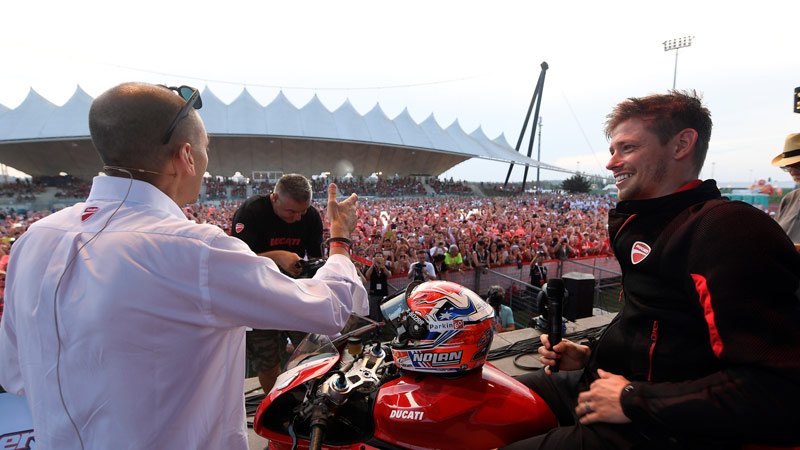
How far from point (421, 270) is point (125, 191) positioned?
4.15 m

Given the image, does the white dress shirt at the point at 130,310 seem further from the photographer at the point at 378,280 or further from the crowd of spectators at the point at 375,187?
the crowd of spectators at the point at 375,187

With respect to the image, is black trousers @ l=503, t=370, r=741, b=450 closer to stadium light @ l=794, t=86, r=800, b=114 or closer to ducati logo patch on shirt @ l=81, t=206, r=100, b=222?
ducati logo patch on shirt @ l=81, t=206, r=100, b=222

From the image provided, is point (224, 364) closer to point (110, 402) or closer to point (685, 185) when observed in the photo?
point (110, 402)

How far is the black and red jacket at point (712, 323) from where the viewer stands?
45.2 inches

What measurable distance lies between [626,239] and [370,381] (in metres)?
1.38

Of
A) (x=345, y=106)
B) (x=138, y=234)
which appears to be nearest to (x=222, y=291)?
(x=138, y=234)

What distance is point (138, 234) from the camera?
0.98m

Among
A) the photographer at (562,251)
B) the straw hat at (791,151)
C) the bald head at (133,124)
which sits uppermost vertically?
the straw hat at (791,151)

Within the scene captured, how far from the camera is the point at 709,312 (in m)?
1.22

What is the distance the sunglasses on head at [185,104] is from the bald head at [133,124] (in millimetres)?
12

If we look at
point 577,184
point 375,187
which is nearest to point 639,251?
point 375,187

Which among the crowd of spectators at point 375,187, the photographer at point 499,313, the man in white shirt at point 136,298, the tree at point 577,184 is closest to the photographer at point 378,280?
the photographer at point 499,313

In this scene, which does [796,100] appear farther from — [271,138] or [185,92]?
[271,138]

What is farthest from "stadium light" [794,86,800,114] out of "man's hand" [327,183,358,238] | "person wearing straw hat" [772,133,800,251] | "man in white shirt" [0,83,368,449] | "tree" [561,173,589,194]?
"tree" [561,173,589,194]
